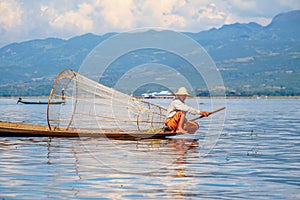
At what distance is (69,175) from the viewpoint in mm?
18734

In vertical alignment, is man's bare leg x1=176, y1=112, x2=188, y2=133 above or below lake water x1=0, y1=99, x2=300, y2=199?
above

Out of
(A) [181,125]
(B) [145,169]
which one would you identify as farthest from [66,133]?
(B) [145,169]

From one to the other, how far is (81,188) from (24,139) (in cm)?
1450

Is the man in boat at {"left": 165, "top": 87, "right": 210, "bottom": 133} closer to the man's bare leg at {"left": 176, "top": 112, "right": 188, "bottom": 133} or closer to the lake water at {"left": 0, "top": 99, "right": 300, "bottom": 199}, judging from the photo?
the man's bare leg at {"left": 176, "top": 112, "right": 188, "bottom": 133}

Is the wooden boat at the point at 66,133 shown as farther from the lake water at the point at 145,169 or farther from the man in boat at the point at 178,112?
the lake water at the point at 145,169

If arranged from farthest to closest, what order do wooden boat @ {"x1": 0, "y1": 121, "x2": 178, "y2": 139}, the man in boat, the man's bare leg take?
wooden boat @ {"x1": 0, "y1": 121, "x2": 178, "y2": 139} < the man's bare leg < the man in boat

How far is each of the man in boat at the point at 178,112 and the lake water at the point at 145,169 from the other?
782 millimetres

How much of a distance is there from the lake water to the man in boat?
2.57 ft

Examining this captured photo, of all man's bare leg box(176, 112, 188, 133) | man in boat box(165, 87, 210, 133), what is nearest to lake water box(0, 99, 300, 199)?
man's bare leg box(176, 112, 188, 133)

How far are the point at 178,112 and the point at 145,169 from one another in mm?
9975

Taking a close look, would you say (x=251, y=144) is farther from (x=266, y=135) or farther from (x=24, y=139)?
(x=24, y=139)

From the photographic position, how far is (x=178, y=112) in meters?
30.0

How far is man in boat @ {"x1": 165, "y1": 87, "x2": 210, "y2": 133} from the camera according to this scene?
29.4 m

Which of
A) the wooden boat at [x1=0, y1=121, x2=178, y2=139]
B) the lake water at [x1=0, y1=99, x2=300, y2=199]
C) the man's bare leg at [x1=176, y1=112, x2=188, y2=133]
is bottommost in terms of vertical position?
the lake water at [x1=0, y1=99, x2=300, y2=199]
